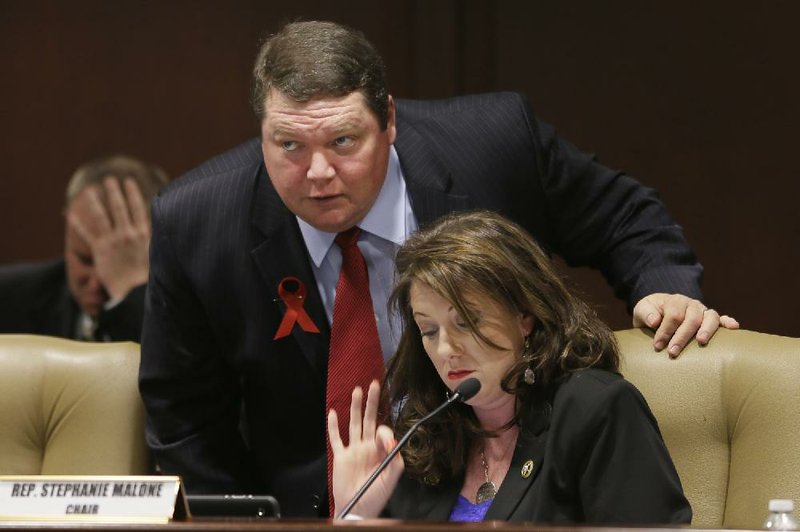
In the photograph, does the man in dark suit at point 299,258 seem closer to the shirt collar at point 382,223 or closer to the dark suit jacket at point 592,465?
the shirt collar at point 382,223

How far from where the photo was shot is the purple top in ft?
6.93

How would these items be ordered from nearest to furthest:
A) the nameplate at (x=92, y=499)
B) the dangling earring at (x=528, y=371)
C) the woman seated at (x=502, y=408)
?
the nameplate at (x=92, y=499) → the woman seated at (x=502, y=408) → the dangling earring at (x=528, y=371)

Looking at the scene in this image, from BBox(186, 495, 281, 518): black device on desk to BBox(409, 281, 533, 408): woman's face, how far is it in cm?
33

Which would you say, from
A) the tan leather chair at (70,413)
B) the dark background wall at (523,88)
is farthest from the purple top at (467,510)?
the dark background wall at (523,88)

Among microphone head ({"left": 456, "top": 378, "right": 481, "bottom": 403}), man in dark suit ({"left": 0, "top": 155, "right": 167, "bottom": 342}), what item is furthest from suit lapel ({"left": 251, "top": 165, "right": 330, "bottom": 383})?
man in dark suit ({"left": 0, "top": 155, "right": 167, "bottom": 342})

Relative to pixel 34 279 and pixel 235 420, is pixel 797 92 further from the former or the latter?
pixel 34 279

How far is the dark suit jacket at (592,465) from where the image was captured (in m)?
1.95

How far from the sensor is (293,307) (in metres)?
2.45

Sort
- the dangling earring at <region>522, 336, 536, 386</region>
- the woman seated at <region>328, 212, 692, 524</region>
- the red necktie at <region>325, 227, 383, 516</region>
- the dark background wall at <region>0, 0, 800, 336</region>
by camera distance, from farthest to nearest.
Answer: the dark background wall at <region>0, 0, 800, 336</region>
the red necktie at <region>325, 227, 383, 516</region>
the dangling earring at <region>522, 336, 536, 386</region>
the woman seated at <region>328, 212, 692, 524</region>

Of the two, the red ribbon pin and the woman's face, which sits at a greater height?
the woman's face

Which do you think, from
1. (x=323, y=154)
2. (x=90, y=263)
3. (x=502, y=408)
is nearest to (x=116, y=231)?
(x=90, y=263)

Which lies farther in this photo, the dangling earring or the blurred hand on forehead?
the blurred hand on forehead

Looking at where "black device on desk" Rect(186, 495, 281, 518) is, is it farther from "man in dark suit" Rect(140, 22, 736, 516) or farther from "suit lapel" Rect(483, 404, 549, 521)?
"man in dark suit" Rect(140, 22, 736, 516)

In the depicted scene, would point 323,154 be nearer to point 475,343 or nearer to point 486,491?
point 475,343
